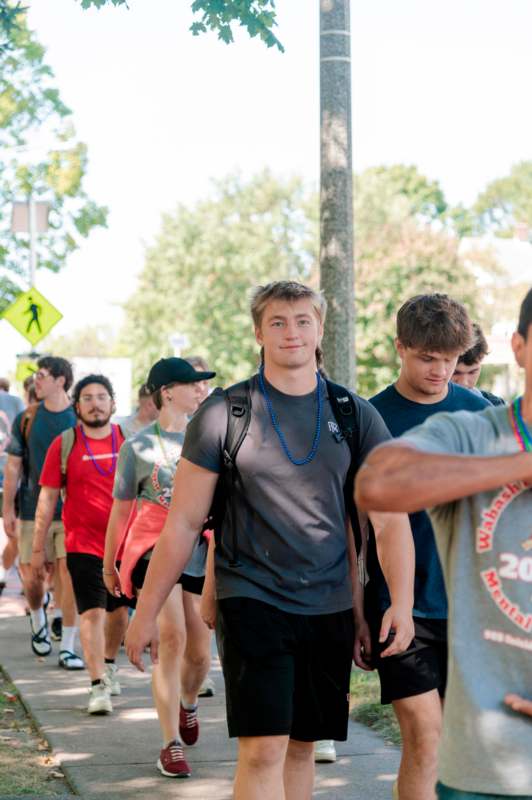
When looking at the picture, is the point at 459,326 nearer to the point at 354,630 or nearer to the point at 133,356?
the point at 354,630

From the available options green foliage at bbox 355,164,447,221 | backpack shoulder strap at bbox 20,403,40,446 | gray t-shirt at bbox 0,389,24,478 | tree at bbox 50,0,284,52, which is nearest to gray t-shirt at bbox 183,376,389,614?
tree at bbox 50,0,284,52

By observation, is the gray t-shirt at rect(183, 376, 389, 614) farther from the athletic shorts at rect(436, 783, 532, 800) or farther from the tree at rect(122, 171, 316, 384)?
the tree at rect(122, 171, 316, 384)

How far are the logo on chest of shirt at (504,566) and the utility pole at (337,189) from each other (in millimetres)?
6673

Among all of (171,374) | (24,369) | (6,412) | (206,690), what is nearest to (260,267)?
(24,369)

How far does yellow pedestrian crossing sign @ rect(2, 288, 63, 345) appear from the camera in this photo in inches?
835

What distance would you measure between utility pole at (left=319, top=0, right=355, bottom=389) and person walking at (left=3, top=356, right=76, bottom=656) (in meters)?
2.26

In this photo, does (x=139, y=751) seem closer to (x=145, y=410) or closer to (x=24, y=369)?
(x=145, y=410)

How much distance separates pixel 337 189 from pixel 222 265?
47604mm

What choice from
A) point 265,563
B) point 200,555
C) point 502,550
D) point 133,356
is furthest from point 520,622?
point 133,356

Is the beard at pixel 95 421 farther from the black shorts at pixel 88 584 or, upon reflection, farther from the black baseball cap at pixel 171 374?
the black baseball cap at pixel 171 374

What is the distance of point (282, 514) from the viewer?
4488mm

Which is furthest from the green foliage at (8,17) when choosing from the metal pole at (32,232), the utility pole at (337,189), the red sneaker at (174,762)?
the metal pole at (32,232)

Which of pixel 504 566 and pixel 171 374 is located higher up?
pixel 171 374

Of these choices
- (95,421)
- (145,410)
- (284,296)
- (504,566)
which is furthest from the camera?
(145,410)
